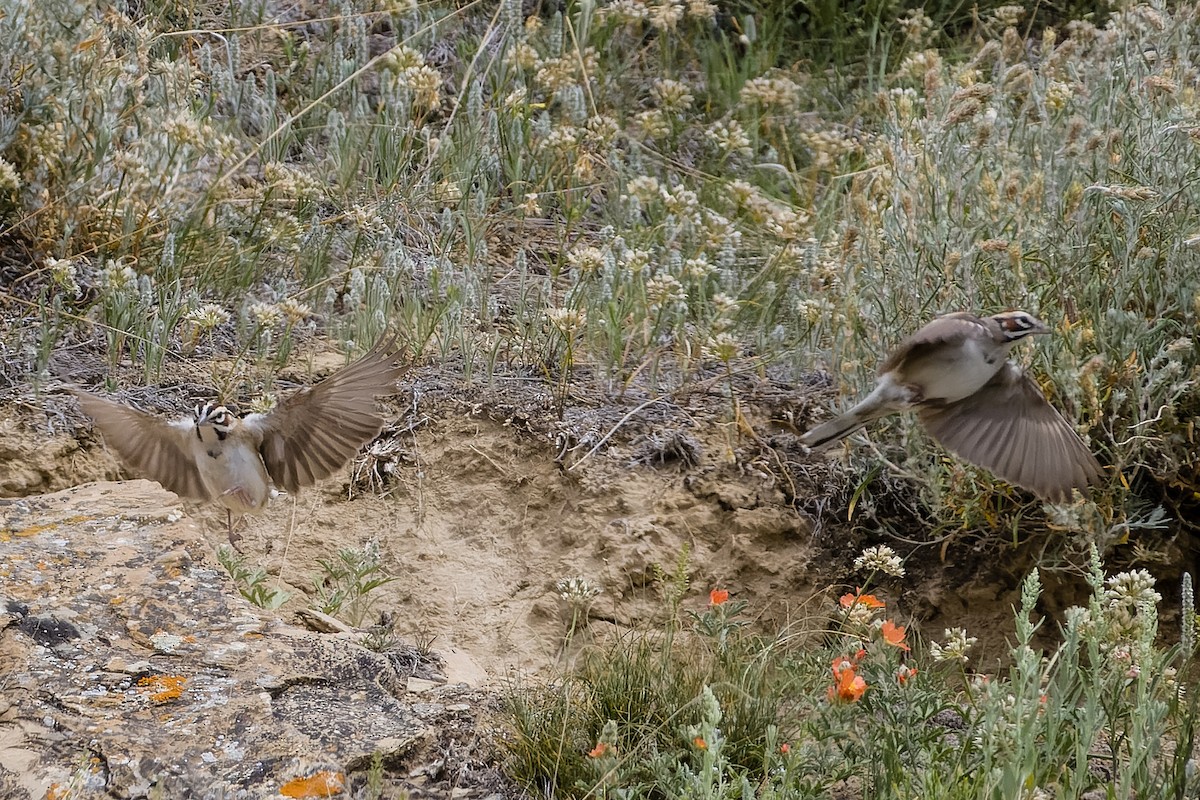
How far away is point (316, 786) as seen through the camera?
3037mm

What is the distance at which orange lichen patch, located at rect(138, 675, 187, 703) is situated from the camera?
3273 millimetres

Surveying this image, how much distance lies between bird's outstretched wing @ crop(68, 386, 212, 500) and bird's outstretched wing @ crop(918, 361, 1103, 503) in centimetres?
247

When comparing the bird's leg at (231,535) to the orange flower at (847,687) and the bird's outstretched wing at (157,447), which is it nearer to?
the bird's outstretched wing at (157,447)

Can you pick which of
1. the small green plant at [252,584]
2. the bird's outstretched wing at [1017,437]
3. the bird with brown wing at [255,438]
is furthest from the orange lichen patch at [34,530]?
the bird's outstretched wing at [1017,437]

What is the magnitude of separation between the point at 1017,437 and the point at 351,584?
2.14m

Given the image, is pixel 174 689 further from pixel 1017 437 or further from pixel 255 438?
pixel 1017 437

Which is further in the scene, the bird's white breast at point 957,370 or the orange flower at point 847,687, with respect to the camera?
the bird's white breast at point 957,370

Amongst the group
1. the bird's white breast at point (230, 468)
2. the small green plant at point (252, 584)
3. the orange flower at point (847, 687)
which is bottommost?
the small green plant at point (252, 584)

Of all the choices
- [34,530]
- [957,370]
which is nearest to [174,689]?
[34,530]

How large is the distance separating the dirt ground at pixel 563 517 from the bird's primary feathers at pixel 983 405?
0.51m

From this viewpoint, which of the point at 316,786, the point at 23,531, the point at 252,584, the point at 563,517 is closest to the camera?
the point at 316,786

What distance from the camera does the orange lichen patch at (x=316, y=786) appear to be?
3014mm

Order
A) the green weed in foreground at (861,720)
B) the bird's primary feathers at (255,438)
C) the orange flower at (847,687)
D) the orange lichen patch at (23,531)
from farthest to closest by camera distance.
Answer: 1. the bird's primary feathers at (255,438)
2. the orange lichen patch at (23,531)
3. the orange flower at (847,687)
4. the green weed in foreground at (861,720)

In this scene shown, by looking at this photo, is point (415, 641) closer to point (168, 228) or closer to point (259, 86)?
point (168, 228)
